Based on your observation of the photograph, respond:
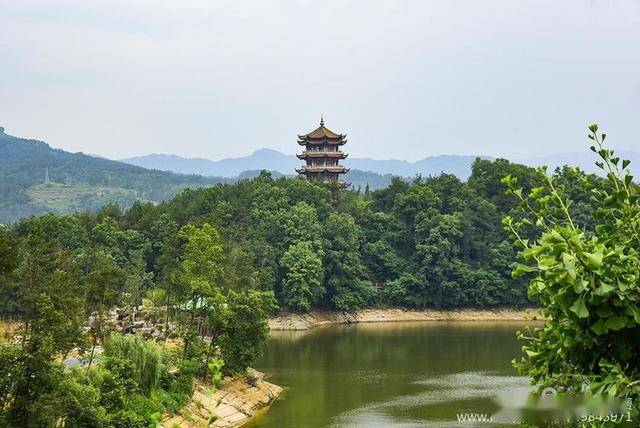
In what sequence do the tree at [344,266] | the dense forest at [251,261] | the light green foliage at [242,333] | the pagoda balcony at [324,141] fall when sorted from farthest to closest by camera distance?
the pagoda balcony at [324,141] → the tree at [344,266] → the light green foliage at [242,333] → the dense forest at [251,261]

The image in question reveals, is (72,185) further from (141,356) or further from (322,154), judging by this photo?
(141,356)

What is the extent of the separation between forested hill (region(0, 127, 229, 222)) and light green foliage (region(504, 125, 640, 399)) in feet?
409

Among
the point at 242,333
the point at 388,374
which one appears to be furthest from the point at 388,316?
the point at 242,333

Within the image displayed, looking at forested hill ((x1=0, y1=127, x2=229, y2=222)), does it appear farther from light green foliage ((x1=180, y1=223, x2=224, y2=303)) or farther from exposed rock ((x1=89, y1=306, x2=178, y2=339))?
light green foliage ((x1=180, y1=223, x2=224, y2=303))

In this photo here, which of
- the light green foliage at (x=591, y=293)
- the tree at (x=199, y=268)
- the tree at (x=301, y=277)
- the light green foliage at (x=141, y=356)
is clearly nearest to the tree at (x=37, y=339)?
the light green foliage at (x=141, y=356)

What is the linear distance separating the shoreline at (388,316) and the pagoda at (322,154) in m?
11.6

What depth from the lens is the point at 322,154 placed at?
59.8 meters

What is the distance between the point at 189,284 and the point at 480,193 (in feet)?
119

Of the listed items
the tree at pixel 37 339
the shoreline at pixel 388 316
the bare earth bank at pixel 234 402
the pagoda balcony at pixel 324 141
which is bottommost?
the bare earth bank at pixel 234 402

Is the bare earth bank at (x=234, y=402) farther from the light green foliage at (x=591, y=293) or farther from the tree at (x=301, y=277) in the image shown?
the light green foliage at (x=591, y=293)

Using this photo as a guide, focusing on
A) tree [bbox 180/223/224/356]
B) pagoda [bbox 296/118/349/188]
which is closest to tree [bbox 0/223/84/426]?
tree [bbox 180/223/224/356]

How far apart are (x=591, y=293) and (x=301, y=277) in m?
43.2

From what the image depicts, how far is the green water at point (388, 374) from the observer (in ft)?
84.8

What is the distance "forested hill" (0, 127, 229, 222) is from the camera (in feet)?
431
